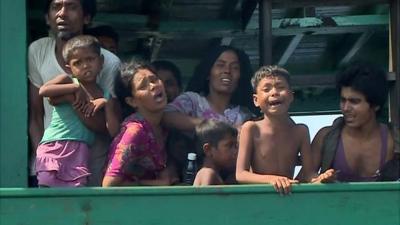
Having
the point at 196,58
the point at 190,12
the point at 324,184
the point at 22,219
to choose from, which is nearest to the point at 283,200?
the point at 324,184

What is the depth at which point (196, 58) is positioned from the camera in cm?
614

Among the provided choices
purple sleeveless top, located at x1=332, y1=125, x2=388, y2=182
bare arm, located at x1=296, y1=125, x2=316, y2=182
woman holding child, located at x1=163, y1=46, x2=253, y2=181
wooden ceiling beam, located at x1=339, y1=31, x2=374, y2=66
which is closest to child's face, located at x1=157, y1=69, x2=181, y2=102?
woman holding child, located at x1=163, y1=46, x2=253, y2=181

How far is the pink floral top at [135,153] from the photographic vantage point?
14.1 ft

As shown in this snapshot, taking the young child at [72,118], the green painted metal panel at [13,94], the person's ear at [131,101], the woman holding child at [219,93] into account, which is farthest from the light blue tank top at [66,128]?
the woman holding child at [219,93]

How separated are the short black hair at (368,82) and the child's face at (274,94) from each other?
0.94 ft

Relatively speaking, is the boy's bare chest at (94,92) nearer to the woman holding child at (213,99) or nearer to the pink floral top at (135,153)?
the pink floral top at (135,153)

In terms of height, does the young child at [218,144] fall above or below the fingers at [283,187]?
above

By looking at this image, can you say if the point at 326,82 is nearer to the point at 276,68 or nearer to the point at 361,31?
the point at 361,31

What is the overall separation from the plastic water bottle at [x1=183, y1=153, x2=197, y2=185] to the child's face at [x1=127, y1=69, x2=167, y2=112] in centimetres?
24

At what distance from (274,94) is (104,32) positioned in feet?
3.34

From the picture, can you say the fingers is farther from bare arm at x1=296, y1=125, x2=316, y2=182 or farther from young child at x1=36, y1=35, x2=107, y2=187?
young child at x1=36, y1=35, x2=107, y2=187

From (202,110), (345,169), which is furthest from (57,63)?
(345,169)

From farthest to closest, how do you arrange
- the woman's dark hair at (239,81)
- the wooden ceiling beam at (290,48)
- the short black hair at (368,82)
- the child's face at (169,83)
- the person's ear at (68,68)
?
the wooden ceiling beam at (290,48)
the child's face at (169,83)
the woman's dark hair at (239,81)
the short black hair at (368,82)
the person's ear at (68,68)

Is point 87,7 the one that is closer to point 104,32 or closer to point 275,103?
point 104,32
